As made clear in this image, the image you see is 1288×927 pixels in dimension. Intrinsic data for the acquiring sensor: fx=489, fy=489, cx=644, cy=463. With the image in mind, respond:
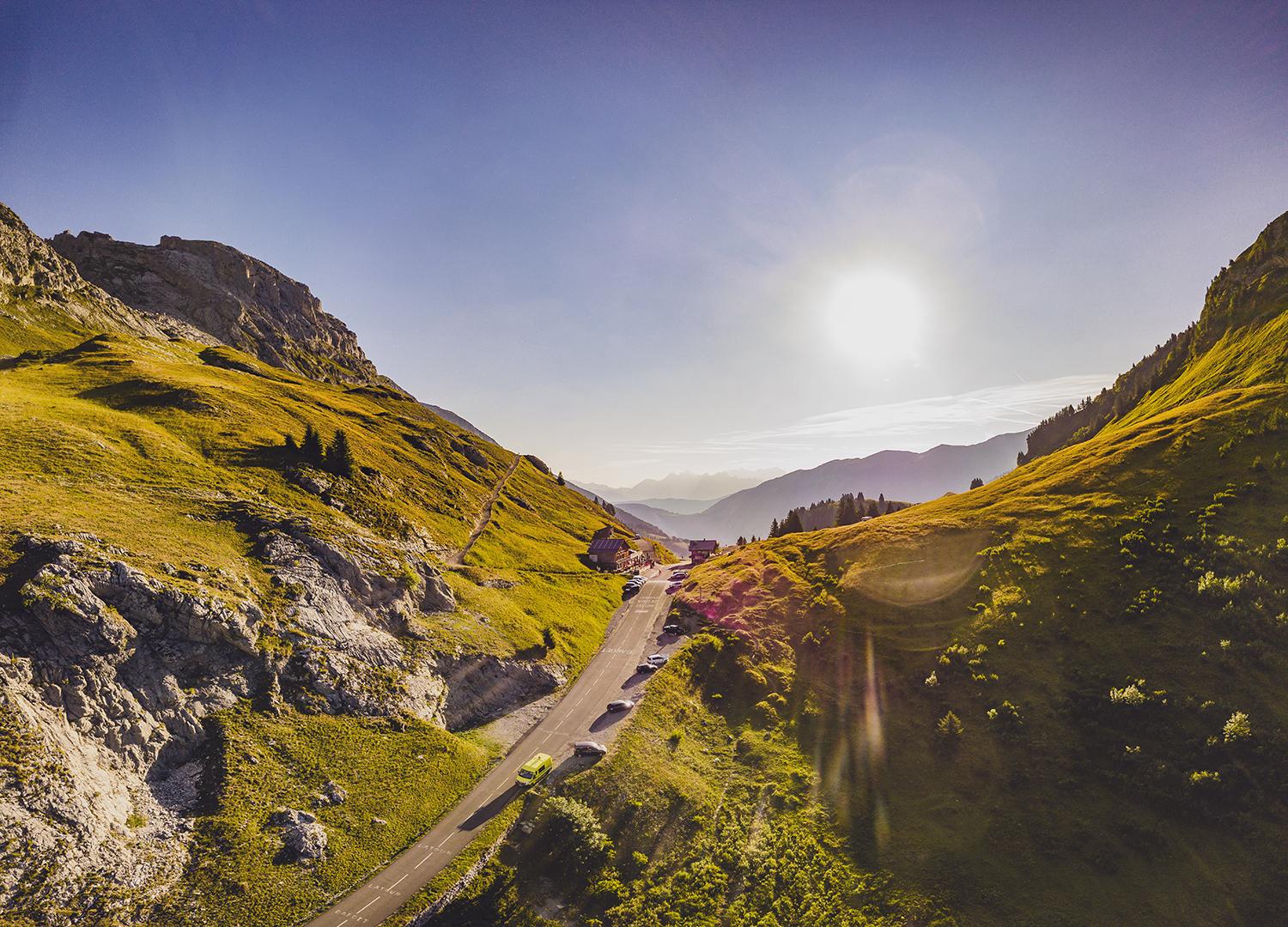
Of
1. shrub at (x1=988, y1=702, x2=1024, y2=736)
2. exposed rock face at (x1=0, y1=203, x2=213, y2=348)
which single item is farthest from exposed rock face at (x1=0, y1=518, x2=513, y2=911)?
exposed rock face at (x1=0, y1=203, x2=213, y2=348)

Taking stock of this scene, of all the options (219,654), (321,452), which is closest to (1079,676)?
(219,654)

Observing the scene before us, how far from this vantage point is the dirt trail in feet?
255

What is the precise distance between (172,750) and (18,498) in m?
26.5

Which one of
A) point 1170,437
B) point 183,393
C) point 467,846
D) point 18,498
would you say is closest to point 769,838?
point 467,846

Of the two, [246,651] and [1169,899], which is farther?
[246,651]

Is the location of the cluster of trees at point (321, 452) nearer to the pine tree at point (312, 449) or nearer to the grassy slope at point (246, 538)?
the pine tree at point (312, 449)

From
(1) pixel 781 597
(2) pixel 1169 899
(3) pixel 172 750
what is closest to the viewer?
(2) pixel 1169 899

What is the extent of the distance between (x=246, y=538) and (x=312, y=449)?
25169 mm

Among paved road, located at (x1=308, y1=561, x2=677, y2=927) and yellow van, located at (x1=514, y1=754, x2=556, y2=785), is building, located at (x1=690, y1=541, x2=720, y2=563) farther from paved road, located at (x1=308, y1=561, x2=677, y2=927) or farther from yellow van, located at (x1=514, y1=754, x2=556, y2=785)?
yellow van, located at (x1=514, y1=754, x2=556, y2=785)

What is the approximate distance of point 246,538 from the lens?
49781 millimetres

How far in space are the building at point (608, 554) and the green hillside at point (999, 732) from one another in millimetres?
39310

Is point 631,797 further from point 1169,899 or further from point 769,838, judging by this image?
point 1169,899

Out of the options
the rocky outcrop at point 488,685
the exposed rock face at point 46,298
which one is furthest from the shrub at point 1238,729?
the exposed rock face at point 46,298

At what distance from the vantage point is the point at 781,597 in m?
75.8
